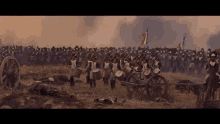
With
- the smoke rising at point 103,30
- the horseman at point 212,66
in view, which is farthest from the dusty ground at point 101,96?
the smoke rising at point 103,30

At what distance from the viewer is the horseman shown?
Result: 20.2ft

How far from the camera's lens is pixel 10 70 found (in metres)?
6.48

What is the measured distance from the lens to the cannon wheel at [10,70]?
6.31 meters

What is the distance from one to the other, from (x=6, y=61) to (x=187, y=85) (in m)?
6.88

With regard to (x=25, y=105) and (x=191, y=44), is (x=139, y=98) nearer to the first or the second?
(x=191, y=44)

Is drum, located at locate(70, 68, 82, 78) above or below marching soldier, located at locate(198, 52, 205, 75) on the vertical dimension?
below

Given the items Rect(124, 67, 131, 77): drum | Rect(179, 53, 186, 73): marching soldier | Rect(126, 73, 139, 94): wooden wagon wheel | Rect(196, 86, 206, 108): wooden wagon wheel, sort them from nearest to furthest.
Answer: Rect(196, 86, 206, 108): wooden wagon wheel < Rect(126, 73, 139, 94): wooden wagon wheel < Rect(124, 67, 131, 77): drum < Rect(179, 53, 186, 73): marching soldier

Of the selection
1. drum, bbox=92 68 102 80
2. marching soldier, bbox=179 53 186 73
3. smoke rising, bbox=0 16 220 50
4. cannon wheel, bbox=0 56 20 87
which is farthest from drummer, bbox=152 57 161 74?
cannon wheel, bbox=0 56 20 87

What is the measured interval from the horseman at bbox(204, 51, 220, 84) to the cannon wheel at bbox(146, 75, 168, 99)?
152 cm

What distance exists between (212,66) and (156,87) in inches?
84.1

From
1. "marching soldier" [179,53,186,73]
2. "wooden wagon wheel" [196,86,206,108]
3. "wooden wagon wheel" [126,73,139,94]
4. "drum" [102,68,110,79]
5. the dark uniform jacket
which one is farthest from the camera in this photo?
"marching soldier" [179,53,186,73]

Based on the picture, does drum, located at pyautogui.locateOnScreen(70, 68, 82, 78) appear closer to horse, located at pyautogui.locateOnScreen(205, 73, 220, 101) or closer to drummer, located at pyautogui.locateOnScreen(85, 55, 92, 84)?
drummer, located at pyautogui.locateOnScreen(85, 55, 92, 84)

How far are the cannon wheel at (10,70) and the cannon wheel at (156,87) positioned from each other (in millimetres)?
5047

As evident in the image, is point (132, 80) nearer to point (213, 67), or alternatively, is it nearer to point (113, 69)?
point (113, 69)
